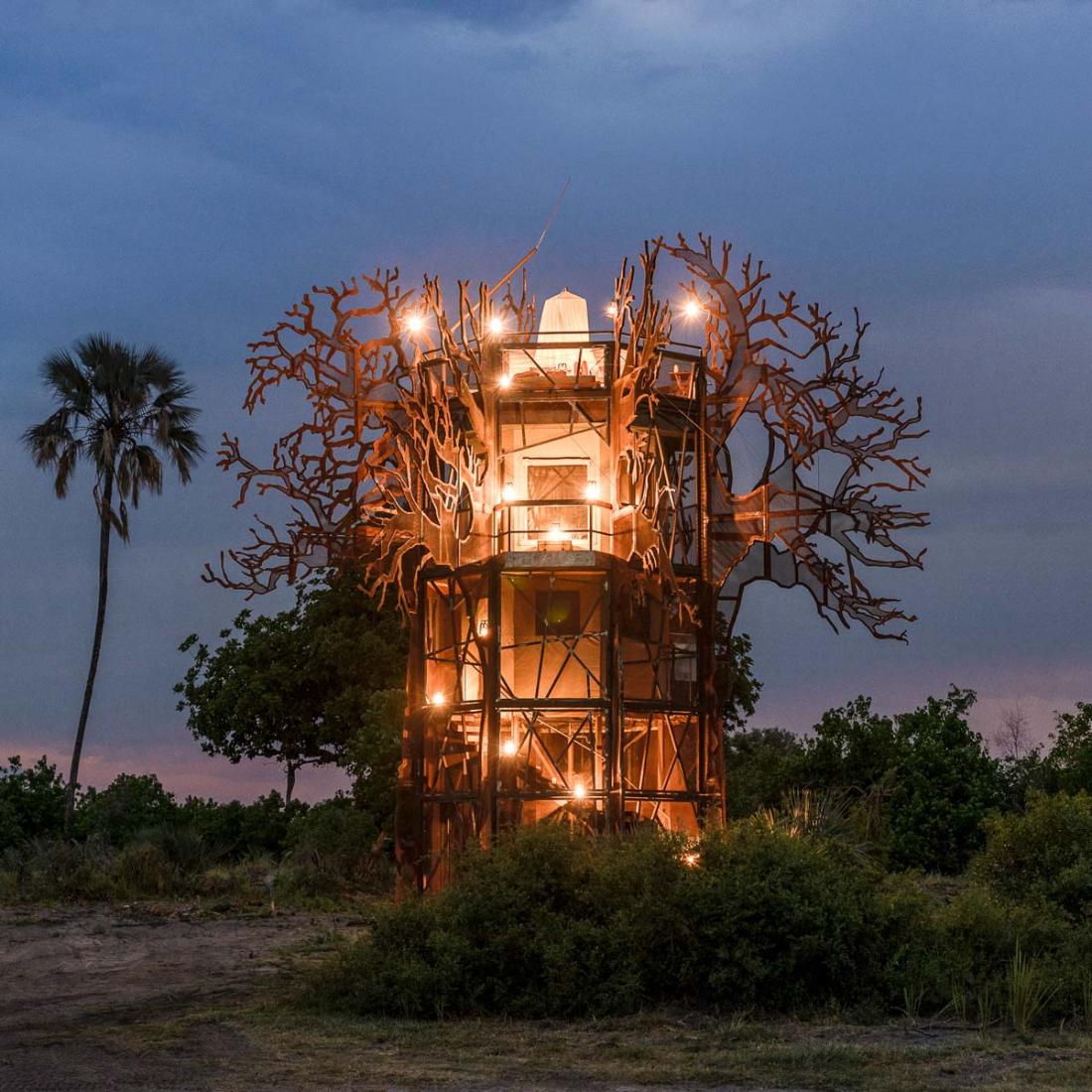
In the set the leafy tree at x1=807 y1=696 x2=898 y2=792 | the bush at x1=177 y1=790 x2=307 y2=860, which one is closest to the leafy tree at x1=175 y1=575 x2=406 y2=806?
the bush at x1=177 y1=790 x2=307 y2=860

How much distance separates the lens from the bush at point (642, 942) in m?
21.3

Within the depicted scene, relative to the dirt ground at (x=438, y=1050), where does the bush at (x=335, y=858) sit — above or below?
above

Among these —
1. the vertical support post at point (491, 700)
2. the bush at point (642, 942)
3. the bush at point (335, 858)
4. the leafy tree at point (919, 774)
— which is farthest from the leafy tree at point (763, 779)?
the bush at point (642, 942)

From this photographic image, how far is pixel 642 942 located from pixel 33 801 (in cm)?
3233

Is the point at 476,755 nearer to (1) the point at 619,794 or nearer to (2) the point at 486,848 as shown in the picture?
(1) the point at 619,794

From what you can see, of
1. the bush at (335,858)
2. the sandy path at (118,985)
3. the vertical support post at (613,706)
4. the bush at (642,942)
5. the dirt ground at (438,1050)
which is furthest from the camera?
the bush at (335,858)

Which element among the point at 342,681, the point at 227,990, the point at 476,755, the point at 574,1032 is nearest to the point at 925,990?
the point at 574,1032

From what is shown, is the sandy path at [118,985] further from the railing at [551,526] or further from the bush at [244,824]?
the bush at [244,824]

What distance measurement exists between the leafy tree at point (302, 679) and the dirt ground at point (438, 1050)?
76.5 ft

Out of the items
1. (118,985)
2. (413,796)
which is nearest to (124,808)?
(413,796)

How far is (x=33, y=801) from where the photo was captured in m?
49.5

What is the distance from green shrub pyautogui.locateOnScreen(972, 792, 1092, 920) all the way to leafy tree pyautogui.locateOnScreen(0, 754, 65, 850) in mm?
30457

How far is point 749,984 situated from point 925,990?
2.35 metres

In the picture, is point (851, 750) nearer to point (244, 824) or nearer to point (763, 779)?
point (763, 779)
